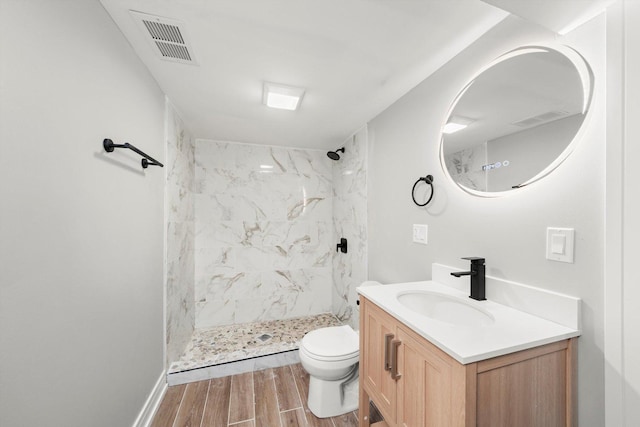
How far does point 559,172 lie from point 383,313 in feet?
2.93

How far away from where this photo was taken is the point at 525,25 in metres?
0.99

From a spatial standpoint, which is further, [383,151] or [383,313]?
[383,151]

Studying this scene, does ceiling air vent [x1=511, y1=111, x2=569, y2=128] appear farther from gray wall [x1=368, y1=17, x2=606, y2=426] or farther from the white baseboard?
the white baseboard

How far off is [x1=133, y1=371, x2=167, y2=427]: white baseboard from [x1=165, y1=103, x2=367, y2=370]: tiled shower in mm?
622

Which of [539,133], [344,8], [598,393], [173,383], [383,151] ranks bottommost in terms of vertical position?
[173,383]

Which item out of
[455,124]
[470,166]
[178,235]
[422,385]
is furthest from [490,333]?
[178,235]

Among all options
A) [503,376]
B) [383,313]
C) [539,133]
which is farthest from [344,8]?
[503,376]

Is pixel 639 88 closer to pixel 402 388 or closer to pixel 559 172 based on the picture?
pixel 559 172

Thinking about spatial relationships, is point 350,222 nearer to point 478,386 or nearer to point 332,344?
point 332,344

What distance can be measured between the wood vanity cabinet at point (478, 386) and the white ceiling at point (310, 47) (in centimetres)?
135

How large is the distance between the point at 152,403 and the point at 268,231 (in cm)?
184

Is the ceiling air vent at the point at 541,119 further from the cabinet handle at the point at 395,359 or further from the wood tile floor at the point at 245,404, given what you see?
the wood tile floor at the point at 245,404

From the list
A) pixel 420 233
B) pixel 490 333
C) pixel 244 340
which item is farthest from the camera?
pixel 244 340

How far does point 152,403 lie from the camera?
1.59 metres
